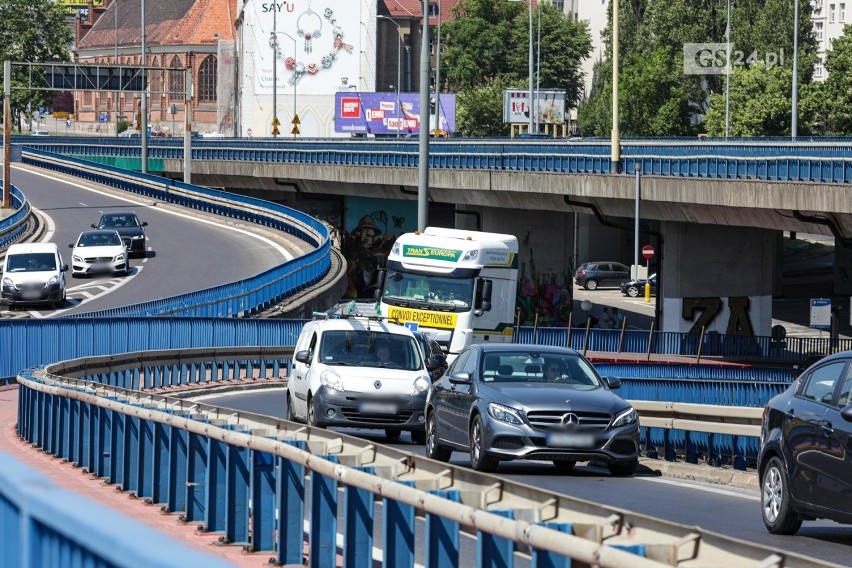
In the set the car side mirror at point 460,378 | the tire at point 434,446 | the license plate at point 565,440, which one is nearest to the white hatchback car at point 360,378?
the tire at point 434,446

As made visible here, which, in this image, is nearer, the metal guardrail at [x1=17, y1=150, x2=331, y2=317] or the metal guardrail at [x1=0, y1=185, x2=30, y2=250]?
the metal guardrail at [x1=17, y1=150, x2=331, y2=317]

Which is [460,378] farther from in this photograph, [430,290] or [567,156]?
[567,156]

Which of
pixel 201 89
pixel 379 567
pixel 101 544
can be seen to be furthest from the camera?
pixel 201 89

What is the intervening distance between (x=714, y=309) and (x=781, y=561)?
4988 centimetres

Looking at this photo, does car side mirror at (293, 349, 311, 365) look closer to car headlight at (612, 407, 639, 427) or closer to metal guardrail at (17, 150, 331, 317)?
car headlight at (612, 407, 639, 427)

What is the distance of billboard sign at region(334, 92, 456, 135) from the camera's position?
421ft

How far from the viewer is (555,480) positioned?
55.3 feet

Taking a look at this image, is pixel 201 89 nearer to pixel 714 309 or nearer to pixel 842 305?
pixel 842 305

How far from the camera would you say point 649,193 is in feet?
167

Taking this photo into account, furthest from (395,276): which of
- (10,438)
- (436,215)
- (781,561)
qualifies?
(436,215)

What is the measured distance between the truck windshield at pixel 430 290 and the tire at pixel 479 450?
46.0ft

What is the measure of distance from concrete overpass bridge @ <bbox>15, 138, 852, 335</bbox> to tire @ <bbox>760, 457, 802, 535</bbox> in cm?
2849

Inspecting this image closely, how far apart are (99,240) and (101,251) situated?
113 centimetres

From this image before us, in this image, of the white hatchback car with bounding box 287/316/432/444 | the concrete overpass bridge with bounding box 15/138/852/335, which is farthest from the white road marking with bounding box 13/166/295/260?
the white hatchback car with bounding box 287/316/432/444
